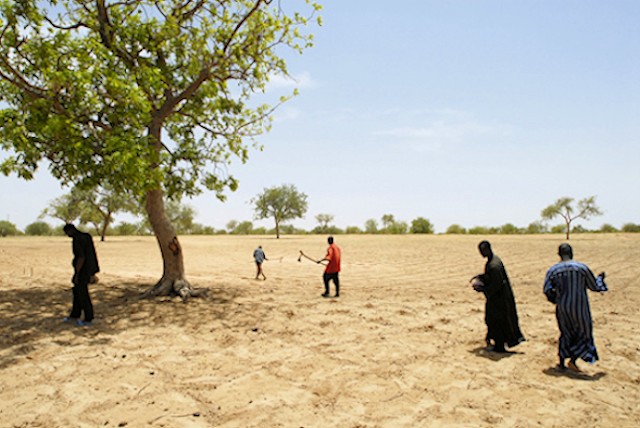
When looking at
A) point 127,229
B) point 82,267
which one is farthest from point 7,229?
point 82,267

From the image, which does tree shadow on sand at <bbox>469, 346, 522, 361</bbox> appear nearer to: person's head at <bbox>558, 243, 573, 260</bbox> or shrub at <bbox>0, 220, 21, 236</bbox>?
person's head at <bbox>558, 243, 573, 260</bbox>

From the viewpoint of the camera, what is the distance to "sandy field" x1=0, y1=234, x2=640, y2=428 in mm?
4473

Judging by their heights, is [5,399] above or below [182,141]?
below

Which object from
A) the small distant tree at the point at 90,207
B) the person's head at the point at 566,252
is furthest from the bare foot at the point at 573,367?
the small distant tree at the point at 90,207

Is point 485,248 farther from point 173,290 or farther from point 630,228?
point 630,228

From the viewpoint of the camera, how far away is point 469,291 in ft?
42.3

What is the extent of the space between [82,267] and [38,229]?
65745mm

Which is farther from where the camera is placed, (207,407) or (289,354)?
(289,354)

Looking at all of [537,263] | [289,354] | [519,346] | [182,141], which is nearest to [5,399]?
[289,354]

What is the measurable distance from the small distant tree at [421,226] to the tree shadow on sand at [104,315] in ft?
175

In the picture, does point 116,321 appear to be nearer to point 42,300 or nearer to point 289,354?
point 42,300

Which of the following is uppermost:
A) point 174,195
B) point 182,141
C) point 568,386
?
point 182,141

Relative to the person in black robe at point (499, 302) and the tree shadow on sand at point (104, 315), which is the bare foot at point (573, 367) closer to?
the person in black robe at point (499, 302)

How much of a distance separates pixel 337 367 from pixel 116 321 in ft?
15.9
